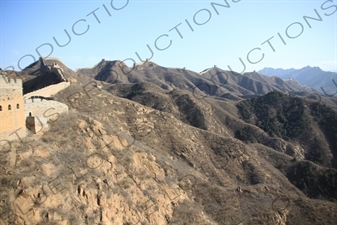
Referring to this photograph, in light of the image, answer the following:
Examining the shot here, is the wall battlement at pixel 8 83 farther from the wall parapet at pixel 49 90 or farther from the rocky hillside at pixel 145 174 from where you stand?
the wall parapet at pixel 49 90

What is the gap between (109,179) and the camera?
22578 mm

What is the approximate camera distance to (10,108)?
1981 cm

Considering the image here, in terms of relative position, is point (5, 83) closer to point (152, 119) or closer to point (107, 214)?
point (107, 214)

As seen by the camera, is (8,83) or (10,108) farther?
(10,108)

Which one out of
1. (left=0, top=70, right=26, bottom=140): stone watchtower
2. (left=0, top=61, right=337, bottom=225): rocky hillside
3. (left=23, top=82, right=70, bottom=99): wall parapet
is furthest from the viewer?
(left=23, top=82, right=70, bottom=99): wall parapet

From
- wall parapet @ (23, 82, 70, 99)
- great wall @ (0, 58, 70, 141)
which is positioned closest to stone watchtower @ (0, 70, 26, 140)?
great wall @ (0, 58, 70, 141)

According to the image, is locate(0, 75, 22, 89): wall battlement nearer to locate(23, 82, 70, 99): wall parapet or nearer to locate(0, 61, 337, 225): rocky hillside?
locate(0, 61, 337, 225): rocky hillside

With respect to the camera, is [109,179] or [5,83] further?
[109,179]

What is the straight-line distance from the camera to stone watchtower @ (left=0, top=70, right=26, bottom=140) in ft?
63.0

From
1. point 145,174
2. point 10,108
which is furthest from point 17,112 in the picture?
point 145,174

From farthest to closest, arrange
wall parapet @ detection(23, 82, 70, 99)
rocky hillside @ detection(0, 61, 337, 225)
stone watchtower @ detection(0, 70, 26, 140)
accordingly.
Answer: wall parapet @ detection(23, 82, 70, 99) → stone watchtower @ detection(0, 70, 26, 140) → rocky hillside @ detection(0, 61, 337, 225)

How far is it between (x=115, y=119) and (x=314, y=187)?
3312 centimetres

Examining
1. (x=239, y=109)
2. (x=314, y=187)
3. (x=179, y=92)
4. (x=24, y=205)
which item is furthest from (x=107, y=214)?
(x=239, y=109)

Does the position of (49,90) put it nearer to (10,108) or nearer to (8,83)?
(10,108)
